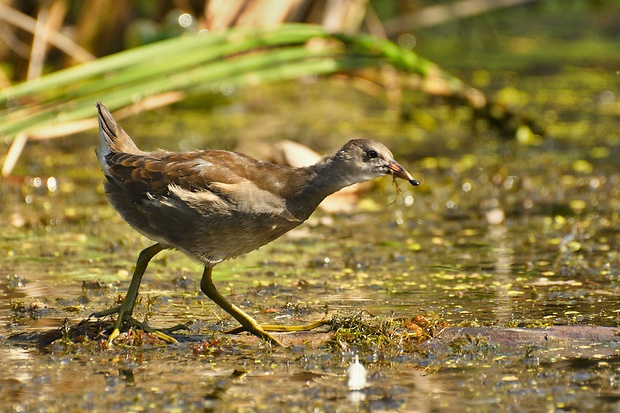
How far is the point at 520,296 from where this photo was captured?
17.9 ft

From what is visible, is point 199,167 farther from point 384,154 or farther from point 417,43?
point 417,43

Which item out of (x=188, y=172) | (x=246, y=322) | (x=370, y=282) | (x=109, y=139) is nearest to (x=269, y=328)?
(x=246, y=322)

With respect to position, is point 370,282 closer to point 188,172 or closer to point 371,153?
point 371,153

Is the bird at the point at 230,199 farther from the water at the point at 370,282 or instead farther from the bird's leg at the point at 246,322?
the water at the point at 370,282

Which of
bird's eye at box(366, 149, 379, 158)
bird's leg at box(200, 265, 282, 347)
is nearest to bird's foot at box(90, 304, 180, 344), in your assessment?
bird's leg at box(200, 265, 282, 347)

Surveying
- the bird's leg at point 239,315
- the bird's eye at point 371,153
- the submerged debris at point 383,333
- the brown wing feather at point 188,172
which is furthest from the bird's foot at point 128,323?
the bird's eye at point 371,153

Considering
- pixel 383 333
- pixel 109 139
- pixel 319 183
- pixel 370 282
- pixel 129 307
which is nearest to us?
pixel 383 333

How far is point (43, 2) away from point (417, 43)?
5.69 meters

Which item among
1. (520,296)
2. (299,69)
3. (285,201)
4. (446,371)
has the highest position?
(299,69)

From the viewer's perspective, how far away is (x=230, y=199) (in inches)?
181

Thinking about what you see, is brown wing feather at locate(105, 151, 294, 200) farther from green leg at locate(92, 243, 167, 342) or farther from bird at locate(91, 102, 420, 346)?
green leg at locate(92, 243, 167, 342)

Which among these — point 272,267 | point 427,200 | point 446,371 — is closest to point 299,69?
point 427,200

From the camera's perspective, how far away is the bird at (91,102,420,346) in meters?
4.62

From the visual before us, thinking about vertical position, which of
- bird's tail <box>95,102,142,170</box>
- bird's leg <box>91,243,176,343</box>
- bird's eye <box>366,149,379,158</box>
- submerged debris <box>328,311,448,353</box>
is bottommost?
submerged debris <box>328,311,448,353</box>
